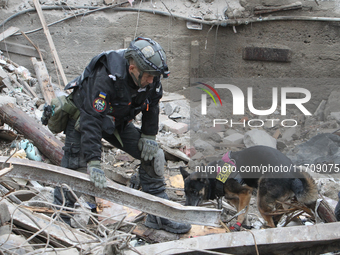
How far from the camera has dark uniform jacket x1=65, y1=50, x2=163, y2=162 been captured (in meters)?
2.90

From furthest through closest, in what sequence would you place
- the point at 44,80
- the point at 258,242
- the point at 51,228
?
1. the point at 44,80
2. the point at 51,228
3. the point at 258,242

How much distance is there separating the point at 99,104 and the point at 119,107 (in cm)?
28

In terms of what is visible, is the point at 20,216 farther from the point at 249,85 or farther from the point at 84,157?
the point at 249,85

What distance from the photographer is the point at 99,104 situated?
2885 millimetres

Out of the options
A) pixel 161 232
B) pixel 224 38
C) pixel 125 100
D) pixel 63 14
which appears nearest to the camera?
pixel 125 100

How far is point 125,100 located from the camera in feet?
10.1

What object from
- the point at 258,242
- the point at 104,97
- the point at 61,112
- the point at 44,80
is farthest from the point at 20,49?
the point at 258,242

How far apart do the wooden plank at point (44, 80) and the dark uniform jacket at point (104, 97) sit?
337 centimetres

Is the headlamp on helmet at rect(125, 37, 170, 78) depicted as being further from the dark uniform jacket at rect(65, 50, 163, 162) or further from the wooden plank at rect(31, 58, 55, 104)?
the wooden plank at rect(31, 58, 55, 104)

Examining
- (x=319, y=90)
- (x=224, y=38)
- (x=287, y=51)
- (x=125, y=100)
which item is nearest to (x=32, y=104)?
(x=125, y=100)

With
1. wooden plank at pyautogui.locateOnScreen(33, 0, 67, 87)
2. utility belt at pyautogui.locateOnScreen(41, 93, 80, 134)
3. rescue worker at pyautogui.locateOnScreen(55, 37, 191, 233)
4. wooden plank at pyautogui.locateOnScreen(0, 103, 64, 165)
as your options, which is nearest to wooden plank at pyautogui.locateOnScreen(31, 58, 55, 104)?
wooden plank at pyautogui.locateOnScreen(33, 0, 67, 87)

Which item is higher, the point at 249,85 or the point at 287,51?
the point at 287,51

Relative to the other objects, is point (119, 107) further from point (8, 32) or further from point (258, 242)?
point (8, 32)

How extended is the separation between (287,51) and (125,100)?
5.65 meters
